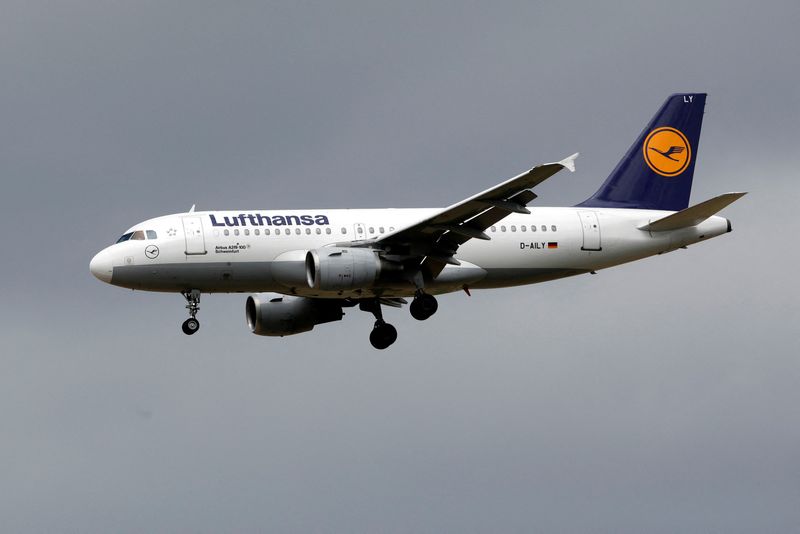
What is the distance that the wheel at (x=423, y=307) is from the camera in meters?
54.8

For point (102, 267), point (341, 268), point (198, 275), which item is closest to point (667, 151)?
point (341, 268)

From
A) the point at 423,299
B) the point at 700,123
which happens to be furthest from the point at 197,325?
the point at 700,123

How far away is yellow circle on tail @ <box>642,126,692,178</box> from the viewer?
61.5 meters

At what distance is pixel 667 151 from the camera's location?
62000 mm

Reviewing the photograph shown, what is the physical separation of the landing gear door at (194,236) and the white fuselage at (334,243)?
0.03 metres

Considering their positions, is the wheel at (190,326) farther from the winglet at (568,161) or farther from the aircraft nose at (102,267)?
the winglet at (568,161)

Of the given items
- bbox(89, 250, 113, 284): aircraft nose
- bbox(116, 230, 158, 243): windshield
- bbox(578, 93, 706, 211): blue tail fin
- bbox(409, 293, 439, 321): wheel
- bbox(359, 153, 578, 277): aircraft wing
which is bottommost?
bbox(409, 293, 439, 321): wheel

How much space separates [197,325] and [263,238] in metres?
3.77

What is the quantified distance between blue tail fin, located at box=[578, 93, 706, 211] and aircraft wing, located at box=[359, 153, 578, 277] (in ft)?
25.9

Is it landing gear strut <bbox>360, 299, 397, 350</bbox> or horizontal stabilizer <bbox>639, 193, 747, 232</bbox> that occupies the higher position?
horizontal stabilizer <bbox>639, 193, 747, 232</bbox>

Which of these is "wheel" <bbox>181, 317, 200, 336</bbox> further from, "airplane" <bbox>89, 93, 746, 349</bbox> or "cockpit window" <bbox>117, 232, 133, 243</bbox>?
"cockpit window" <bbox>117, 232, 133, 243</bbox>

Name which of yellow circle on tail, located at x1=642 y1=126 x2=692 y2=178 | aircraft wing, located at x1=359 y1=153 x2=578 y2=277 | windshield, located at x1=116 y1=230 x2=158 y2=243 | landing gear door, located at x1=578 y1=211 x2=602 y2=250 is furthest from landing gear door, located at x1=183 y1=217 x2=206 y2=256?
yellow circle on tail, located at x1=642 y1=126 x2=692 y2=178

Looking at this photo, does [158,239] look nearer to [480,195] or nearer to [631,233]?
[480,195]

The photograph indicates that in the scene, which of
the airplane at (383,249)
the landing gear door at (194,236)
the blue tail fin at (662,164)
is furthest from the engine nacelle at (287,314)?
the blue tail fin at (662,164)
